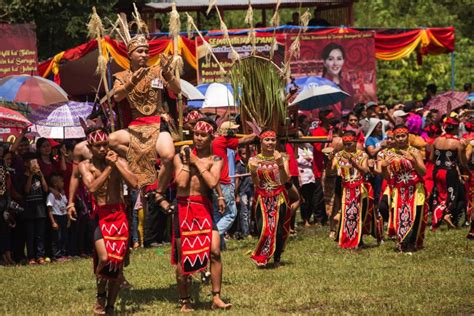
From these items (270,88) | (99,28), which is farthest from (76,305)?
(270,88)

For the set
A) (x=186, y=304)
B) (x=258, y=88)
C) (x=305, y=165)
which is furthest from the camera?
(x=305, y=165)

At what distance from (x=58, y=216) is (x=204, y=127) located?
19.4 ft

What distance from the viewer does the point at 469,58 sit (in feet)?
150

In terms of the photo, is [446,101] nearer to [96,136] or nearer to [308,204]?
[308,204]

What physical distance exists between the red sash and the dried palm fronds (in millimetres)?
3525

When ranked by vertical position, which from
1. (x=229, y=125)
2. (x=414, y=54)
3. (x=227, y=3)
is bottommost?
(x=229, y=125)

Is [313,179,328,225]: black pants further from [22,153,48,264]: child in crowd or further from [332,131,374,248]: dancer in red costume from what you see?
[22,153,48,264]: child in crowd

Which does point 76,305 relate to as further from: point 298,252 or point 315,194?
point 315,194

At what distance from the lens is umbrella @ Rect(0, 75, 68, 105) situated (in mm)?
17562

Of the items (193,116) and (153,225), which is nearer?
(193,116)

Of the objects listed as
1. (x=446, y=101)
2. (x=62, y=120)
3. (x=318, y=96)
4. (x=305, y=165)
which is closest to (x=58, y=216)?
(x=62, y=120)

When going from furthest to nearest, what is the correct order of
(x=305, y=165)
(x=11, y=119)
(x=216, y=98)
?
(x=305, y=165) < (x=216, y=98) < (x=11, y=119)

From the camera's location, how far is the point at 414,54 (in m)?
41.8

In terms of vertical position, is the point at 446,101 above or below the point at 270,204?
above
